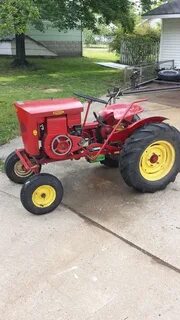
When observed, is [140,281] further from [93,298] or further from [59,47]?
→ [59,47]

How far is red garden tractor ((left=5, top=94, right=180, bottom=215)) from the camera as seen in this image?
A: 3766 mm

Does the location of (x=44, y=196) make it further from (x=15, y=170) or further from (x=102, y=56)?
(x=102, y=56)

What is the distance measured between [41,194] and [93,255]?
89cm

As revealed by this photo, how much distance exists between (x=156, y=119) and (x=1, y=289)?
7.85 ft

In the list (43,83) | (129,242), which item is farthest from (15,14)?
(43,83)

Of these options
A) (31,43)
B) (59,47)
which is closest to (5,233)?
(31,43)

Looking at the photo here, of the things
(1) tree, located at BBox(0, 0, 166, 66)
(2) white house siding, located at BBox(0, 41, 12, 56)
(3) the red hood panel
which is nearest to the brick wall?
(2) white house siding, located at BBox(0, 41, 12, 56)

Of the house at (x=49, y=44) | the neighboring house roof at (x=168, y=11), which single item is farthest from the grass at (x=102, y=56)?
the neighboring house roof at (x=168, y=11)

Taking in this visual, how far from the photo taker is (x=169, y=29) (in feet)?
45.1

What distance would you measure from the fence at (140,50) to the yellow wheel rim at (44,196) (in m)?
13.0

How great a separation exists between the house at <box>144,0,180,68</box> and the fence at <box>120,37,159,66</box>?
1917 millimetres

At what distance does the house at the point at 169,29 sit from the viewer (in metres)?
13.1

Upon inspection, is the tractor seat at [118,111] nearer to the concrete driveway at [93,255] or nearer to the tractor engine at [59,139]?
the tractor engine at [59,139]

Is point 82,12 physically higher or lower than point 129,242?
higher
